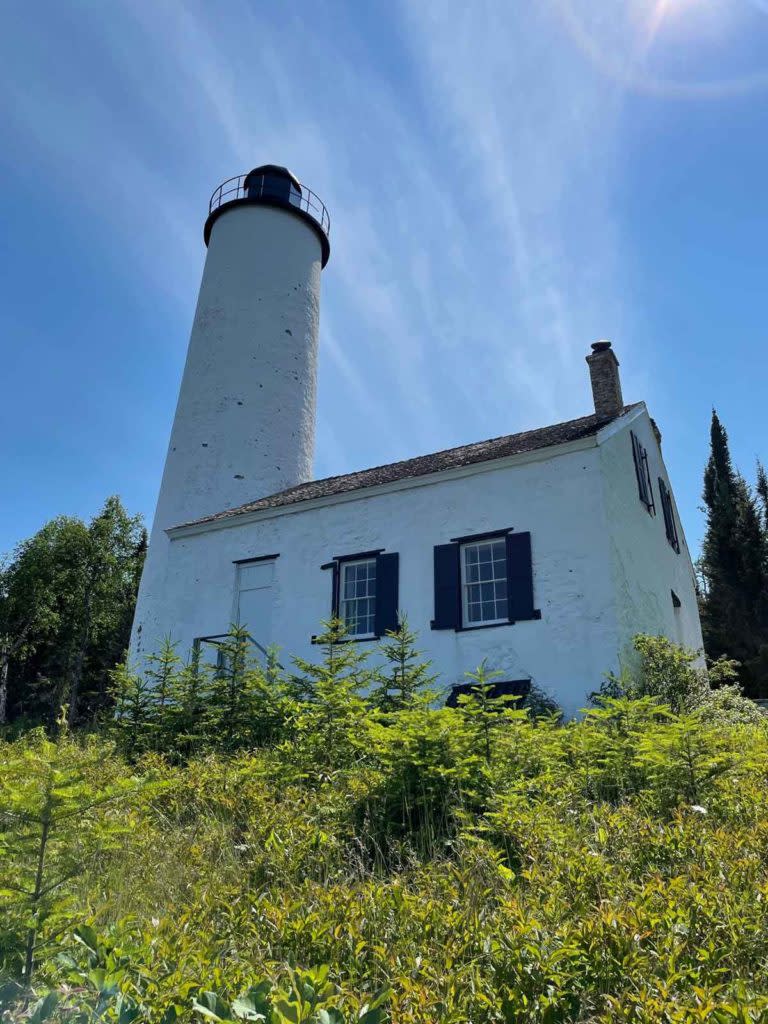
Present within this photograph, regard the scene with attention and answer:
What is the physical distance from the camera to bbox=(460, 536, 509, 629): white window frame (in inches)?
527

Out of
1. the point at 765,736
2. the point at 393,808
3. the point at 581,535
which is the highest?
the point at 581,535

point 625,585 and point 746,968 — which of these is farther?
point 625,585

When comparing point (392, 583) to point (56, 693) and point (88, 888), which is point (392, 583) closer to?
point (88, 888)

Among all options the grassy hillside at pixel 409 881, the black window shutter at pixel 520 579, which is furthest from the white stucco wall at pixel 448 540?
the grassy hillside at pixel 409 881

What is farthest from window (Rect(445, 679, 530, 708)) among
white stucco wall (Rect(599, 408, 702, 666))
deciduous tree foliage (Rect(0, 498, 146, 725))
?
deciduous tree foliage (Rect(0, 498, 146, 725))

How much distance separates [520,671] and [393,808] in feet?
24.2

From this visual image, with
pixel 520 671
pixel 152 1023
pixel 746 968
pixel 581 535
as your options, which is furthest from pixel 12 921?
pixel 581 535

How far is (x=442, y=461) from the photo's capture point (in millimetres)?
16016

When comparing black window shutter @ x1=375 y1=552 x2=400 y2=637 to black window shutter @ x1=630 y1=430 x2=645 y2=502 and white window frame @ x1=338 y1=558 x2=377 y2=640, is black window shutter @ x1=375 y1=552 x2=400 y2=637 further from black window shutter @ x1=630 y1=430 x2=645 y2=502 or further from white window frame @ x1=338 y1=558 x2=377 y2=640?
black window shutter @ x1=630 y1=430 x2=645 y2=502

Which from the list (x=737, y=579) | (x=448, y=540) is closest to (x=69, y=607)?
(x=448, y=540)

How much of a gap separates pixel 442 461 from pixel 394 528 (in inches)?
80.2

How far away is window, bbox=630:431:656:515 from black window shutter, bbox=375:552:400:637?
5680 millimetres

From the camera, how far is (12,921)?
3.47 meters

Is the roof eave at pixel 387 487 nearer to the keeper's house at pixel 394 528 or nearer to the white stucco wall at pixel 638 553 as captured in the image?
the keeper's house at pixel 394 528
